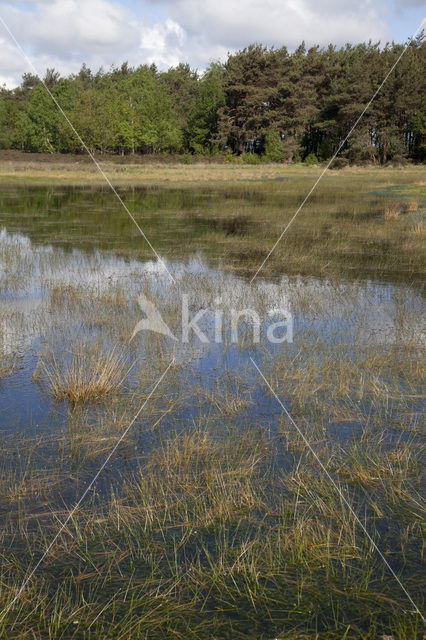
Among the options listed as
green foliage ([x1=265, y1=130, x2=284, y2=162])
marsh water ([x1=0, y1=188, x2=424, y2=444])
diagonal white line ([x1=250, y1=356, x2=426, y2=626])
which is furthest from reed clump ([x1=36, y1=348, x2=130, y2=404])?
green foliage ([x1=265, y1=130, x2=284, y2=162])

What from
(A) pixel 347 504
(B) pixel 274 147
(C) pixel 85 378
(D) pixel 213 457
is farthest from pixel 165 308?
(B) pixel 274 147

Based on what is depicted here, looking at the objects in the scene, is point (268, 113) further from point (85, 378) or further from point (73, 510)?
point (73, 510)

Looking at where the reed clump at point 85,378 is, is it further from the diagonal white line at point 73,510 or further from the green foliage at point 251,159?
the green foliage at point 251,159

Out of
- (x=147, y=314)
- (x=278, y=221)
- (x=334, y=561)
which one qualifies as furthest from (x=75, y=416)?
(x=278, y=221)

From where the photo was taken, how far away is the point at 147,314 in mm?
9961

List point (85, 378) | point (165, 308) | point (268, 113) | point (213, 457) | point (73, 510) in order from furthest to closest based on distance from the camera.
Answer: point (268, 113) < point (165, 308) < point (85, 378) < point (213, 457) < point (73, 510)

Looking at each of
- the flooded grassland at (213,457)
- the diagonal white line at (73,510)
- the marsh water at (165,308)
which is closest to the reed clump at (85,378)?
the flooded grassland at (213,457)

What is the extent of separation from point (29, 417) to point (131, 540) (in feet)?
8.10

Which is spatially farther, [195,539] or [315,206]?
[315,206]

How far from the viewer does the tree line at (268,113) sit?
198ft

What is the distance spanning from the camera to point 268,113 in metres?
65.8

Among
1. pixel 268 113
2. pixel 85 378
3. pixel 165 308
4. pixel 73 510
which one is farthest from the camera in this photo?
pixel 268 113

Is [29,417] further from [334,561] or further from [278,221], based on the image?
[278,221]

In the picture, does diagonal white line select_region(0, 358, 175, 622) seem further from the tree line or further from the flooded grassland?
the tree line
